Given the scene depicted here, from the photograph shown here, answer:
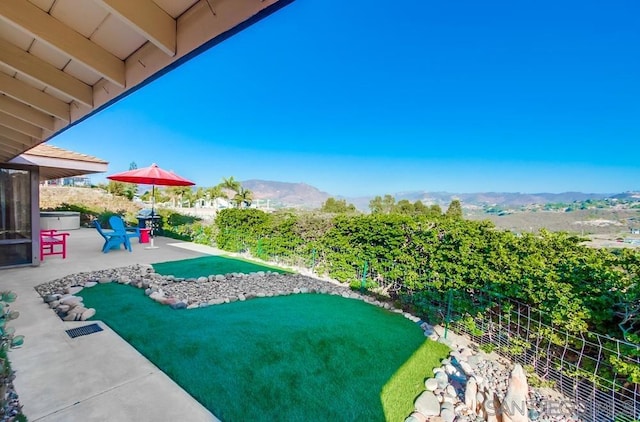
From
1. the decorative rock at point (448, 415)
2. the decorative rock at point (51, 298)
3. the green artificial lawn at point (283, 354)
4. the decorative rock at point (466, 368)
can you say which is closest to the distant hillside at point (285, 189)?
the decorative rock at point (51, 298)

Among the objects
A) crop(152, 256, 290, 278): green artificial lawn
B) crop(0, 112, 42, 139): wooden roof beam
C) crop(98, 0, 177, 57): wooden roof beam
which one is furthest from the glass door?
crop(98, 0, 177, 57): wooden roof beam

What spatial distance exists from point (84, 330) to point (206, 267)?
3.63m

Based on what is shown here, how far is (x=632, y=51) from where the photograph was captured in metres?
15.0

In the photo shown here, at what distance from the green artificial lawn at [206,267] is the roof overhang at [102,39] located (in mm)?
4619

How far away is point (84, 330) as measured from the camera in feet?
11.6

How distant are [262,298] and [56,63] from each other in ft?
13.7

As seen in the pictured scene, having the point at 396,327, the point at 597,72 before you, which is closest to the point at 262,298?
the point at 396,327

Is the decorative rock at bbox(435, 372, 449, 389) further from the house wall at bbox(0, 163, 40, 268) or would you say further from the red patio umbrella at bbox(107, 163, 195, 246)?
the house wall at bbox(0, 163, 40, 268)

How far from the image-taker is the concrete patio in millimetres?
2164

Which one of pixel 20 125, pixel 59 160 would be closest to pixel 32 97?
pixel 20 125

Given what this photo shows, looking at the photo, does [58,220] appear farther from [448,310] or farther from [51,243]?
[448,310]

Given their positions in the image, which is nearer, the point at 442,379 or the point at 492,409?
the point at 492,409

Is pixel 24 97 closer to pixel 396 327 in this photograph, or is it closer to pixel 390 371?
pixel 390 371

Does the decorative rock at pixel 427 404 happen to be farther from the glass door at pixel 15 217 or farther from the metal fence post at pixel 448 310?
the glass door at pixel 15 217
